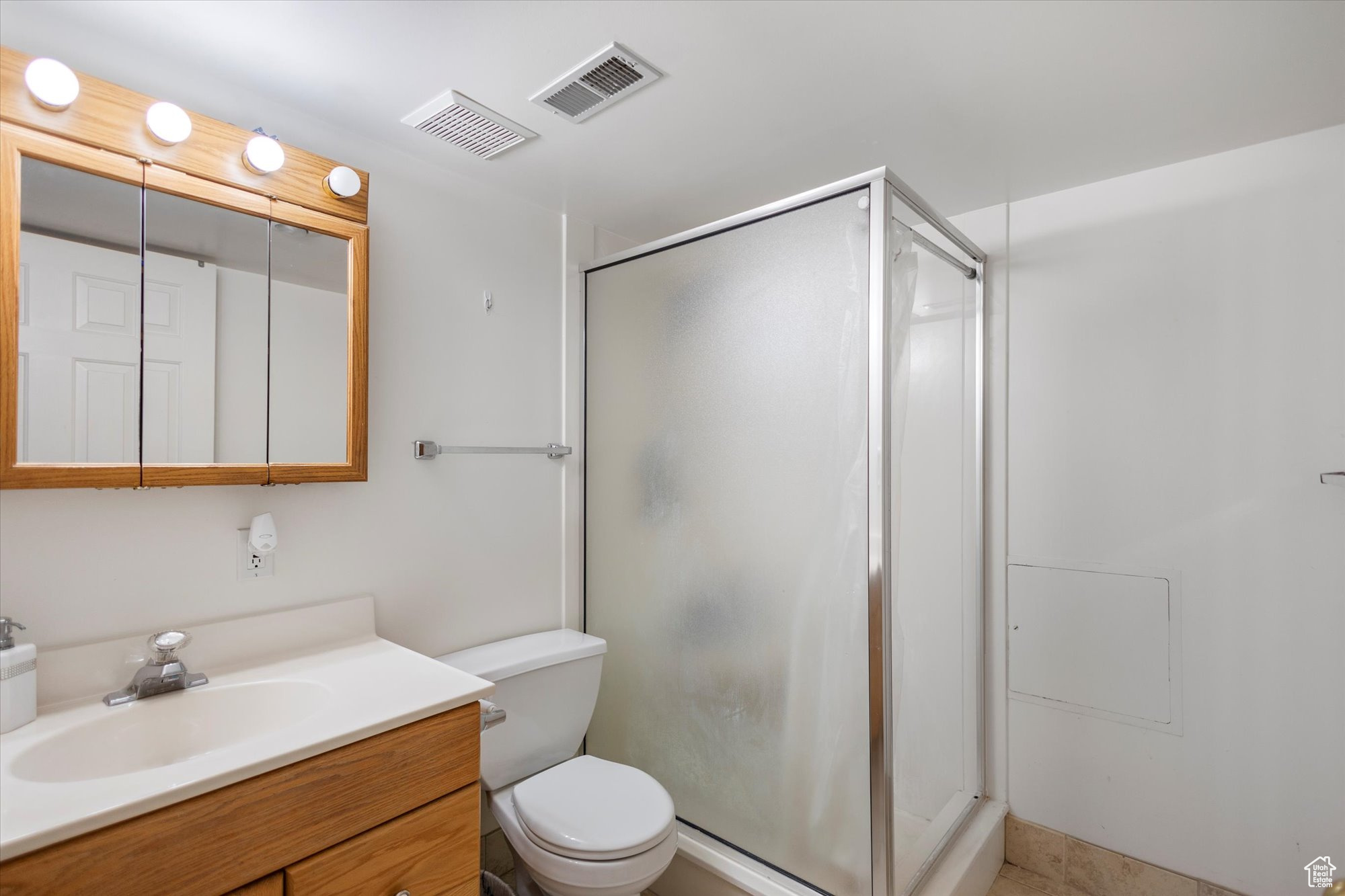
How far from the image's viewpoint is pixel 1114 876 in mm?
1959

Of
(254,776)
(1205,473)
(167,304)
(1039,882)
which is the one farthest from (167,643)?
(1205,473)

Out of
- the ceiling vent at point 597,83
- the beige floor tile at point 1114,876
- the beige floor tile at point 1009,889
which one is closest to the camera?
the ceiling vent at point 597,83

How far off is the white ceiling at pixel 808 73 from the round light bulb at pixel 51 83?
0.57 ft

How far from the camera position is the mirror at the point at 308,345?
1532 millimetres

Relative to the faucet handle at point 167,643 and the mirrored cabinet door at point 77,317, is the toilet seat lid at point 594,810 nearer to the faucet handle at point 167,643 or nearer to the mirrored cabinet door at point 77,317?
the faucet handle at point 167,643

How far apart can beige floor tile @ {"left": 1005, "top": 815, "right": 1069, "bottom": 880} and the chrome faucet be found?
7.71 ft

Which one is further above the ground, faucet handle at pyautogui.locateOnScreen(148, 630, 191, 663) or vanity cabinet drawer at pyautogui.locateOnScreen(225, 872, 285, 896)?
faucet handle at pyautogui.locateOnScreen(148, 630, 191, 663)

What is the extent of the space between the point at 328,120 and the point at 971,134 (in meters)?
1.66

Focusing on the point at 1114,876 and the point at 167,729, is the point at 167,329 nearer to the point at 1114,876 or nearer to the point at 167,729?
the point at 167,729

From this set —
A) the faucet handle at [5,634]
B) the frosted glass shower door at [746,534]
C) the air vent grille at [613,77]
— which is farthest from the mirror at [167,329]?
the frosted glass shower door at [746,534]

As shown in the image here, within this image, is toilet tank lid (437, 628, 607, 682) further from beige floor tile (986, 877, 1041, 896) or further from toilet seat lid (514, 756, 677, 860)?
beige floor tile (986, 877, 1041, 896)

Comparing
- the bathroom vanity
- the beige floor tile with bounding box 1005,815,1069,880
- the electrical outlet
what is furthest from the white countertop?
the beige floor tile with bounding box 1005,815,1069,880

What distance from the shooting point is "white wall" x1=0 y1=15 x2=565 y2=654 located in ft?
4.38

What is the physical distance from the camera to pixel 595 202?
2.22m
